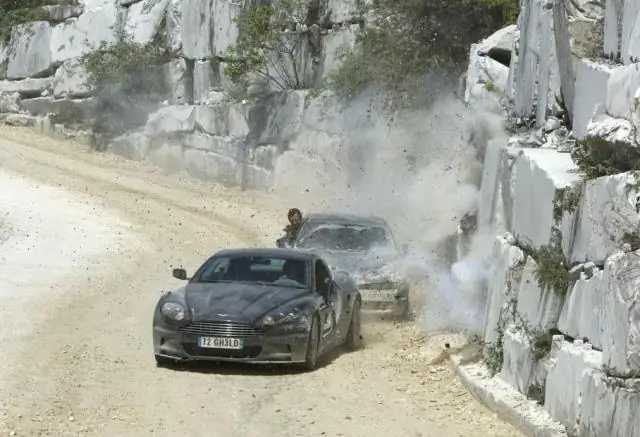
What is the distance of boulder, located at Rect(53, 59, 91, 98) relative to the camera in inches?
1711

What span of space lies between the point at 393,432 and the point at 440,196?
48.9 ft

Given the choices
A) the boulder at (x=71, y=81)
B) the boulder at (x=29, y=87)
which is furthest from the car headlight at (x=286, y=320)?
the boulder at (x=29, y=87)

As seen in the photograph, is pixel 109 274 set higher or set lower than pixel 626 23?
lower

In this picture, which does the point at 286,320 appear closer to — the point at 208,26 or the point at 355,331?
the point at 355,331

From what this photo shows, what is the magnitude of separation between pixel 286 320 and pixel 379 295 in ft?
13.4

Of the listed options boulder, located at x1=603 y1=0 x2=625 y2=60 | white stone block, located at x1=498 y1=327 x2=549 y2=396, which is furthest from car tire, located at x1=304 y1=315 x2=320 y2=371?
boulder, located at x1=603 y1=0 x2=625 y2=60

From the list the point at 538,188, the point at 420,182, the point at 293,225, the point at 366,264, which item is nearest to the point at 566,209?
the point at 538,188

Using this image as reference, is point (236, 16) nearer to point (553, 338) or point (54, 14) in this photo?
point (54, 14)

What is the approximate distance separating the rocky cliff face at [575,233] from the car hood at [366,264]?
2.15 meters

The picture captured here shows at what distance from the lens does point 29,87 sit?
4694 centimetres

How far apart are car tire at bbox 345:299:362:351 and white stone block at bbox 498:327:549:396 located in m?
3.01

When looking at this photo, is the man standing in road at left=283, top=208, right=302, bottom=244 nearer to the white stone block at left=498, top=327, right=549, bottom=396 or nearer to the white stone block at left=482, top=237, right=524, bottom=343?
the white stone block at left=482, top=237, right=524, bottom=343

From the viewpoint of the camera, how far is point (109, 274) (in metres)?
20.2

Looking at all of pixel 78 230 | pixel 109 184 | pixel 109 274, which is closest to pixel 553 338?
pixel 109 274
